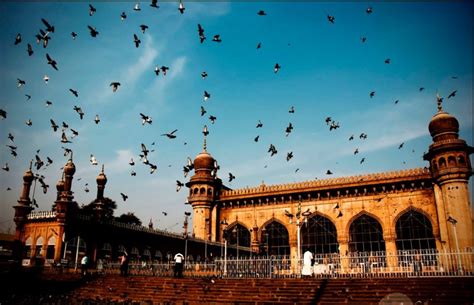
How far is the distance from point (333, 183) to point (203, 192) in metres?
12.8

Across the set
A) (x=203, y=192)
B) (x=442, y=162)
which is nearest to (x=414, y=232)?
(x=442, y=162)

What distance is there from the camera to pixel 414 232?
30.3m

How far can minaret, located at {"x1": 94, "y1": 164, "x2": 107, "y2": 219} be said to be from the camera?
2429cm

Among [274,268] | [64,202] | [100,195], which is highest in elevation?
[100,195]

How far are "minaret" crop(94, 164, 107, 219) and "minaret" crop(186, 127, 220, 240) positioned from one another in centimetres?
1194

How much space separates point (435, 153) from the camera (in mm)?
29938

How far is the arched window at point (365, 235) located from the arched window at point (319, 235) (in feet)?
4.99

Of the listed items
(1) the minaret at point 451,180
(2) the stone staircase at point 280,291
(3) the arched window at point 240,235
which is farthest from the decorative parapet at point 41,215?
(1) the minaret at point 451,180

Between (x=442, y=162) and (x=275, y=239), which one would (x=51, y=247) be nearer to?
(x=275, y=239)

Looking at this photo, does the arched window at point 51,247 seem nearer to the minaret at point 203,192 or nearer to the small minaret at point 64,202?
the small minaret at point 64,202

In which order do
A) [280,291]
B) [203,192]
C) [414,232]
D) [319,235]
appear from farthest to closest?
[203,192] < [319,235] < [414,232] < [280,291]

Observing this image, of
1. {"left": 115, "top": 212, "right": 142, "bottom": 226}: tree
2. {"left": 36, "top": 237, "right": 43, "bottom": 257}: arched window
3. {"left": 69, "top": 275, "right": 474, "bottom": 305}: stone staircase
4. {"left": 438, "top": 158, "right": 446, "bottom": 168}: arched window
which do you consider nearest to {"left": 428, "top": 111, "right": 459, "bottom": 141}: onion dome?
{"left": 438, "top": 158, "right": 446, "bottom": 168}: arched window

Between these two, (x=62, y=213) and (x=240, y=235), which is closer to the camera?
(x=62, y=213)

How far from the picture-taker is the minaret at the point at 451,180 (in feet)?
89.1
